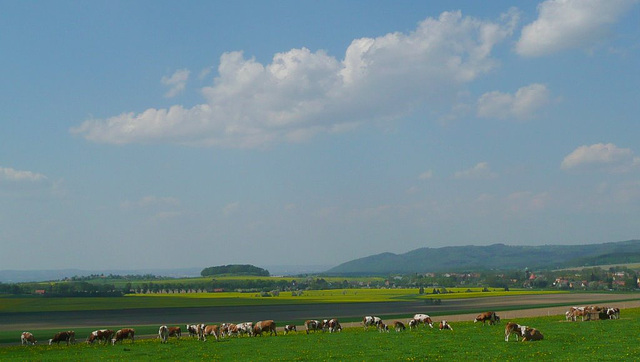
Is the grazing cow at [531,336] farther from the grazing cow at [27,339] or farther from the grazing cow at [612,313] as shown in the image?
the grazing cow at [27,339]

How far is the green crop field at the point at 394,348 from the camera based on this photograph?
1243 inches

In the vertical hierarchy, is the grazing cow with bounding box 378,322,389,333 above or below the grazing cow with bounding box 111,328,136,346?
below

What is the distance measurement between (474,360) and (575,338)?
13.1 meters

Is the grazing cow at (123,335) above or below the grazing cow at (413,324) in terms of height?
above

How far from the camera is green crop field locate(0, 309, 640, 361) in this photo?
31.6m

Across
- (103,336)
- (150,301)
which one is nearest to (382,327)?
(103,336)

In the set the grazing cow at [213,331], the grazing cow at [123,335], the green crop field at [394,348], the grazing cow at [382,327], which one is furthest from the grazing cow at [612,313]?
the grazing cow at [123,335]

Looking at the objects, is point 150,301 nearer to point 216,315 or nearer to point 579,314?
point 216,315

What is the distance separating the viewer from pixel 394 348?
36.8 metres

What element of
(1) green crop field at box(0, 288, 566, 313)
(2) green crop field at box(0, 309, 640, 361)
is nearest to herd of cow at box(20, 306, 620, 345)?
(2) green crop field at box(0, 309, 640, 361)

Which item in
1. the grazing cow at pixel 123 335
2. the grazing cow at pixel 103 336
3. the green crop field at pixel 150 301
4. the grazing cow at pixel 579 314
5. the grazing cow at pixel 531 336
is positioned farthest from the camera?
the green crop field at pixel 150 301

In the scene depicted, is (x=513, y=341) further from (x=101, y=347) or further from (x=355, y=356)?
(x=101, y=347)

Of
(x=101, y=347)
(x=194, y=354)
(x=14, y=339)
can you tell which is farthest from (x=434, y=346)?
(x=14, y=339)

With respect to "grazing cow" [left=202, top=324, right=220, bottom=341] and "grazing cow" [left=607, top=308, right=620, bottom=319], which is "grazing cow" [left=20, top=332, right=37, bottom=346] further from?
"grazing cow" [left=607, top=308, right=620, bottom=319]
